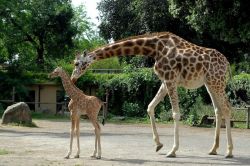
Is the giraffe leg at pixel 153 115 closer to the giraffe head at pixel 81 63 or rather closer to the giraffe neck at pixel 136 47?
the giraffe neck at pixel 136 47

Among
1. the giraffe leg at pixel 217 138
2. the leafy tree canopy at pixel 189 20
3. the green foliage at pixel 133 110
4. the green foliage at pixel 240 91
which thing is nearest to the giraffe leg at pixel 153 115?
the giraffe leg at pixel 217 138

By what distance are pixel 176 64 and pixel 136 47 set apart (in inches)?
45.7

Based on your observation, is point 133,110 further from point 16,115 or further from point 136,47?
point 136,47

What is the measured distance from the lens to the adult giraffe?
1325 centimetres

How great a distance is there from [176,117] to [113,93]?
1050 inches

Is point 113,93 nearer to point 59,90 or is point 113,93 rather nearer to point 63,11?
point 59,90

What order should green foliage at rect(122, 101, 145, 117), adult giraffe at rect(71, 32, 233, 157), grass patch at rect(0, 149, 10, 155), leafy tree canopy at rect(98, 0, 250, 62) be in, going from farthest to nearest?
green foliage at rect(122, 101, 145, 117), leafy tree canopy at rect(98, 0, 250, 62), adult giraffe at rect(71, 32, 233, 157), grass patch at rect(0, 149, 10, 155)

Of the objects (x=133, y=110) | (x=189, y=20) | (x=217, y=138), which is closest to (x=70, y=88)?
(x=217, y=138)

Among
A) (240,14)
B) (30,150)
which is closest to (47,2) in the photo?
(240,14)

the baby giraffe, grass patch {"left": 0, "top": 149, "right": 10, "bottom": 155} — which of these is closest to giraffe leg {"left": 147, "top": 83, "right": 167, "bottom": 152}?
A: the baby giraffe

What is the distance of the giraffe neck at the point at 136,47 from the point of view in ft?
44.5

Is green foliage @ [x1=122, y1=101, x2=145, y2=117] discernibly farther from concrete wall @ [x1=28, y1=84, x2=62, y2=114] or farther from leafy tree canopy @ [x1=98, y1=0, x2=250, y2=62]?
concrete wall @ [x1=28, y1=84, x2=62, y2=114]

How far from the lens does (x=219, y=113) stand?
13.8m

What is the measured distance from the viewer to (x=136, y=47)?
538 inches
